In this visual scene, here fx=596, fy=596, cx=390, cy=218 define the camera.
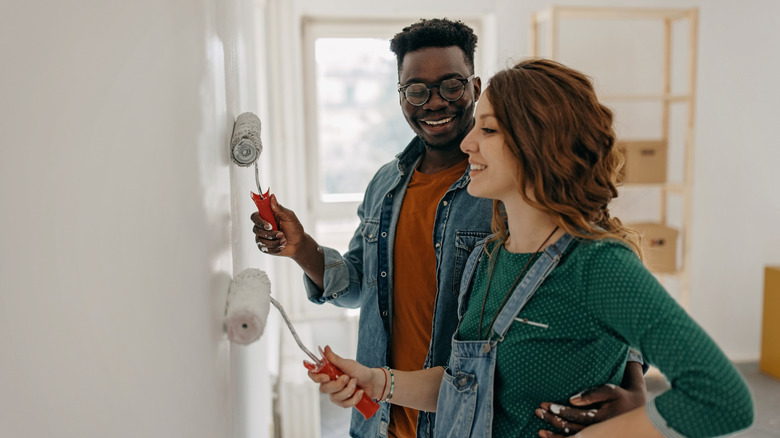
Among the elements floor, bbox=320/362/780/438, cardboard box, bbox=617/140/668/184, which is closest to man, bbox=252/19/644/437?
floor, bbox=320/362/780/438

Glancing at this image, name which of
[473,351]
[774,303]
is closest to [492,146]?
[473,351]

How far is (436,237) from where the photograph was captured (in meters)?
1.33

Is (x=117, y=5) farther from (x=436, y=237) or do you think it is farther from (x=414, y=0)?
(x=414, y=0)

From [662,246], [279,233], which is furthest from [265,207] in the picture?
[662,246]

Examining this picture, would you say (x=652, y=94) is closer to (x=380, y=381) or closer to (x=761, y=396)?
(x=761, y=396)

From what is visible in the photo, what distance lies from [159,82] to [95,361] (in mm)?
236

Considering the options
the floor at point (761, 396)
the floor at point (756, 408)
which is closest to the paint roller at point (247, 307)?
the floor at point (756, 408)

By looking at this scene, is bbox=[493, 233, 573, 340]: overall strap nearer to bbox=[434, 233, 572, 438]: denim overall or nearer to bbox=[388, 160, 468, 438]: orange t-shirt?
bbox=[434, 233, 572, 438]: denim overall

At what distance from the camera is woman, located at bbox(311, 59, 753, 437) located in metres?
0.81

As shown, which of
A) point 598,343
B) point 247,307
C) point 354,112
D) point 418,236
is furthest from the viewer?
point 354,112

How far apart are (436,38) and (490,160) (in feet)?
1.53

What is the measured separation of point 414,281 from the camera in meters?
1.36

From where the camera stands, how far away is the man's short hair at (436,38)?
1.35 metres

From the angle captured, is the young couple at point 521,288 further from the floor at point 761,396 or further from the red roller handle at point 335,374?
the floor at point 761,396
